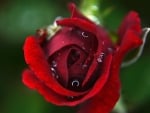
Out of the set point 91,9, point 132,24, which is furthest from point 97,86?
point 91,9

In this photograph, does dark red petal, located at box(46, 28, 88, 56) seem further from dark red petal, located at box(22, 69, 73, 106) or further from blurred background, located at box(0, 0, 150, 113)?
blurred background, located at box(0, 0, 150, 113)

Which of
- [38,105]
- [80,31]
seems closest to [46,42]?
[80,31]

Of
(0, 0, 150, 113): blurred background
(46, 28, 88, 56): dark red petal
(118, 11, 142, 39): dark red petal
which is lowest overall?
(46, 28, 88, 56): dark red petal

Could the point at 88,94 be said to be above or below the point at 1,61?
below

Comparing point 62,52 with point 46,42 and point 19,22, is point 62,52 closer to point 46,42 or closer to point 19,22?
point 46,42

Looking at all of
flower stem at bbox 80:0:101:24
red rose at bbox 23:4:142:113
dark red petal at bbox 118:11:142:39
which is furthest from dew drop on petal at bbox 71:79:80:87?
flower stem at bbox 80:0:101:24
